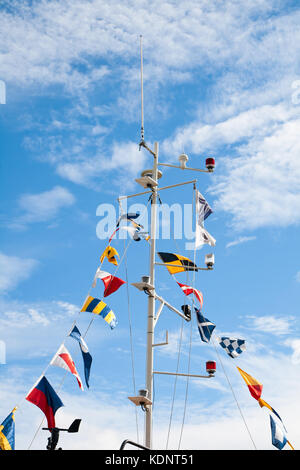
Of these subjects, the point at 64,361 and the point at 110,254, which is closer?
the point at 64,361

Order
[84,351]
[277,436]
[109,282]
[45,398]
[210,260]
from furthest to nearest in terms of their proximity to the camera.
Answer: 1. [210,260]
2. [109,282]
3. [277,436]
4. [84,351]
5. [45,398]

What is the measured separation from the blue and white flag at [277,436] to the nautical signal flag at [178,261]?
497 cm

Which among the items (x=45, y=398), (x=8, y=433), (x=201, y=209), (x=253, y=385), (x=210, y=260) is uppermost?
(x=201, y=209)

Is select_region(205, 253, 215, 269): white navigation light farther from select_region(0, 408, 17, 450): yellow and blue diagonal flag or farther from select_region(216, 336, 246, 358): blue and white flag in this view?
select_region(0, 408, 17, 450): yellow and blue diagonal flag

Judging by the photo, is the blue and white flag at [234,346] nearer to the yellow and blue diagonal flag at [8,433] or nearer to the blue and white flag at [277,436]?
the blue and white flag at [277,436]

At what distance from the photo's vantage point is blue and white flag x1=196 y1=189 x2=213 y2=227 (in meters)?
16.7

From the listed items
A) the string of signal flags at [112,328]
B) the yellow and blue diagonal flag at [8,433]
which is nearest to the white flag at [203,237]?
the string of signal flags at [112,328]

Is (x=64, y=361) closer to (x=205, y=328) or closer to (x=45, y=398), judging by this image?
(x=45, y=398)

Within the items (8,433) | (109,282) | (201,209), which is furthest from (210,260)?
(8,433)

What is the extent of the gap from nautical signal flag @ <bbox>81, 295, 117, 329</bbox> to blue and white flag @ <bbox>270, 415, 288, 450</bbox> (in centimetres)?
527

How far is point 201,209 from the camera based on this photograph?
16766 mm

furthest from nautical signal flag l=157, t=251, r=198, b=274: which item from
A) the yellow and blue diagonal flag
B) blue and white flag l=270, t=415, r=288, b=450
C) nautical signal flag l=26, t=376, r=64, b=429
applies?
the yellow and blue diagonal flag

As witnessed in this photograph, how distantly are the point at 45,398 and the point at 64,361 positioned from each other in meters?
1.10
